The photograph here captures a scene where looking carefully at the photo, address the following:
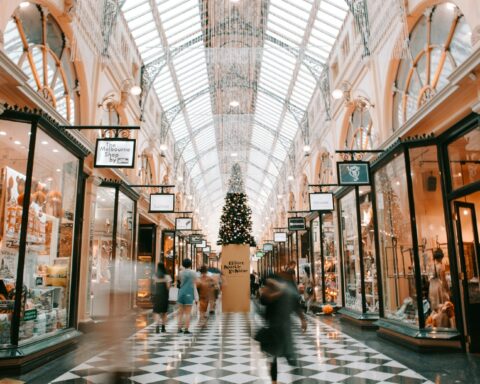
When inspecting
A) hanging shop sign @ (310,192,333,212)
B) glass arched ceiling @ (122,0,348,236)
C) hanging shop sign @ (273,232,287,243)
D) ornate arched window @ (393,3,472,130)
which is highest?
glass arched ceiling @ (122,0,348,236)

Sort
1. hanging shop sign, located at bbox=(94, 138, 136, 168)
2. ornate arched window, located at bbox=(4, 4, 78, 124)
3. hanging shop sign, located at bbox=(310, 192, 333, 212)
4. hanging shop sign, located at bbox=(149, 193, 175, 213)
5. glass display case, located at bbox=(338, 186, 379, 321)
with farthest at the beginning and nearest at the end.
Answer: hanging shop sign, located at bbox=(149, 193, 175, 213), hanging shop sign, located at bbox=(310, 192, 333, 212), glass display case, located at bbox=(338, 186, 379, 321), hanging shop sign, located at bbox=(94, 138, 136, 168), ornate arched window, located at bbox=(4, 4, 78, 124)

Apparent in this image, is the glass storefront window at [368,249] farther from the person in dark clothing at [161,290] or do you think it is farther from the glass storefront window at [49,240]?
the glass storefront window at [49,240]

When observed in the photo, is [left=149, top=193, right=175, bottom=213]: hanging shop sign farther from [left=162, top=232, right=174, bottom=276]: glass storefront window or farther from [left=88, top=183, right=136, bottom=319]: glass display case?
[left=162, top=232, right=174, bottom=276]: glass storefront window

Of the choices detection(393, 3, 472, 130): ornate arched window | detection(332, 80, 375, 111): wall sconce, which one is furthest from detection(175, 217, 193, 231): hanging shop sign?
detection(393, 3, 472, 130): ornate arched window

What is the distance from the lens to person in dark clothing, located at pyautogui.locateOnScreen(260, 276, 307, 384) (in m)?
4.19

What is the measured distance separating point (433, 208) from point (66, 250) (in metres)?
6.49

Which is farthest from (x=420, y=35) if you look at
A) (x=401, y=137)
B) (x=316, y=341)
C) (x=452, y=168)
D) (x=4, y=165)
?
(x=4, y=165)

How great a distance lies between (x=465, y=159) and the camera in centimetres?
631

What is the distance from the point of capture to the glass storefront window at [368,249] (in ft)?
31.1

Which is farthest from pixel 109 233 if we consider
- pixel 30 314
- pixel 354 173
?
pixel 354 173

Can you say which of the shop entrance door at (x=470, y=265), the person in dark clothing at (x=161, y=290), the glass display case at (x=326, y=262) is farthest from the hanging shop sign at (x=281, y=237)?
the shop entrance door at (x=470, y=265)

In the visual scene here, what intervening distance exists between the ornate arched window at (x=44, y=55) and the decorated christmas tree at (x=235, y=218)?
767cm

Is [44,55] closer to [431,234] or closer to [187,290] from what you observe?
[187,290]

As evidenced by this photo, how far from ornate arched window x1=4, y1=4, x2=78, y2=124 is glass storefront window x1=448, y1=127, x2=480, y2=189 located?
6616 millimetres
